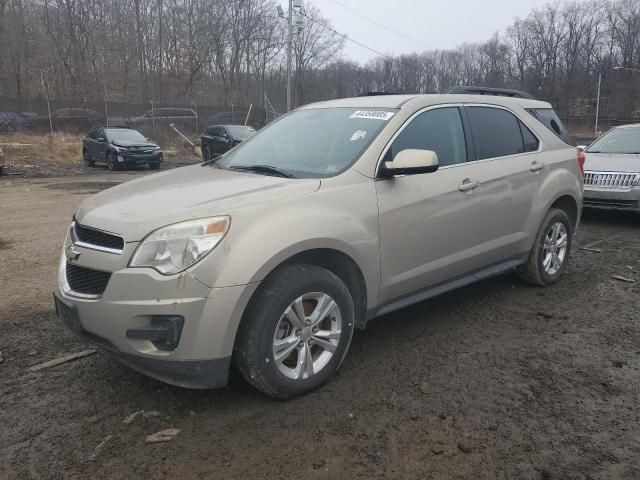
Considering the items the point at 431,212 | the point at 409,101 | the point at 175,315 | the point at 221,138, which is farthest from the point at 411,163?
the point at 221,138

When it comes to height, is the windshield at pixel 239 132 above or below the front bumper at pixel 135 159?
above

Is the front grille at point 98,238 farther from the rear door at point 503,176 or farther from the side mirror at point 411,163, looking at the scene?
the rear door at point 503,176

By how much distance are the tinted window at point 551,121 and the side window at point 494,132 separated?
0.45 meters

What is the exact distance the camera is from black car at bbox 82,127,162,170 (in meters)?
19.7

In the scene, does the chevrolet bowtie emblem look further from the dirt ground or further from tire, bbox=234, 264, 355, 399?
tire, bbox=234, 264, 355, 399

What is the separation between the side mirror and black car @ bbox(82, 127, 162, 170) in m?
18.0

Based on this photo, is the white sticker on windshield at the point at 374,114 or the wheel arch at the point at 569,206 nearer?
the white sticker on windshield at the point at 374,114

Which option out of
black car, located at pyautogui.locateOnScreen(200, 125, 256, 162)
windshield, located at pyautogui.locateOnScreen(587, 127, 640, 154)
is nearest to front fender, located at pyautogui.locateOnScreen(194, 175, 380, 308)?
windshield, located at pyautogui.locateOnScreen(587, 127, 640, 154)

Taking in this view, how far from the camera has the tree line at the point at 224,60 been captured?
142ft

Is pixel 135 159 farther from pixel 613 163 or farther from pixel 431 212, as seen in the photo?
pixel 431 212

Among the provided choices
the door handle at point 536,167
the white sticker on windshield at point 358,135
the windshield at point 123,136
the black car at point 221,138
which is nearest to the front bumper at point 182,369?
the white sticker on windshield at point 358,135

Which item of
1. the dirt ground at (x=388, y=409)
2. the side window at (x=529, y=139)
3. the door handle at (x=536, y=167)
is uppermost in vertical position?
the side window at (x=529, y=139)

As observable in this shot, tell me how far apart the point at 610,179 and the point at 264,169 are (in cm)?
678

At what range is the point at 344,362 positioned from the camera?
3650 mm
